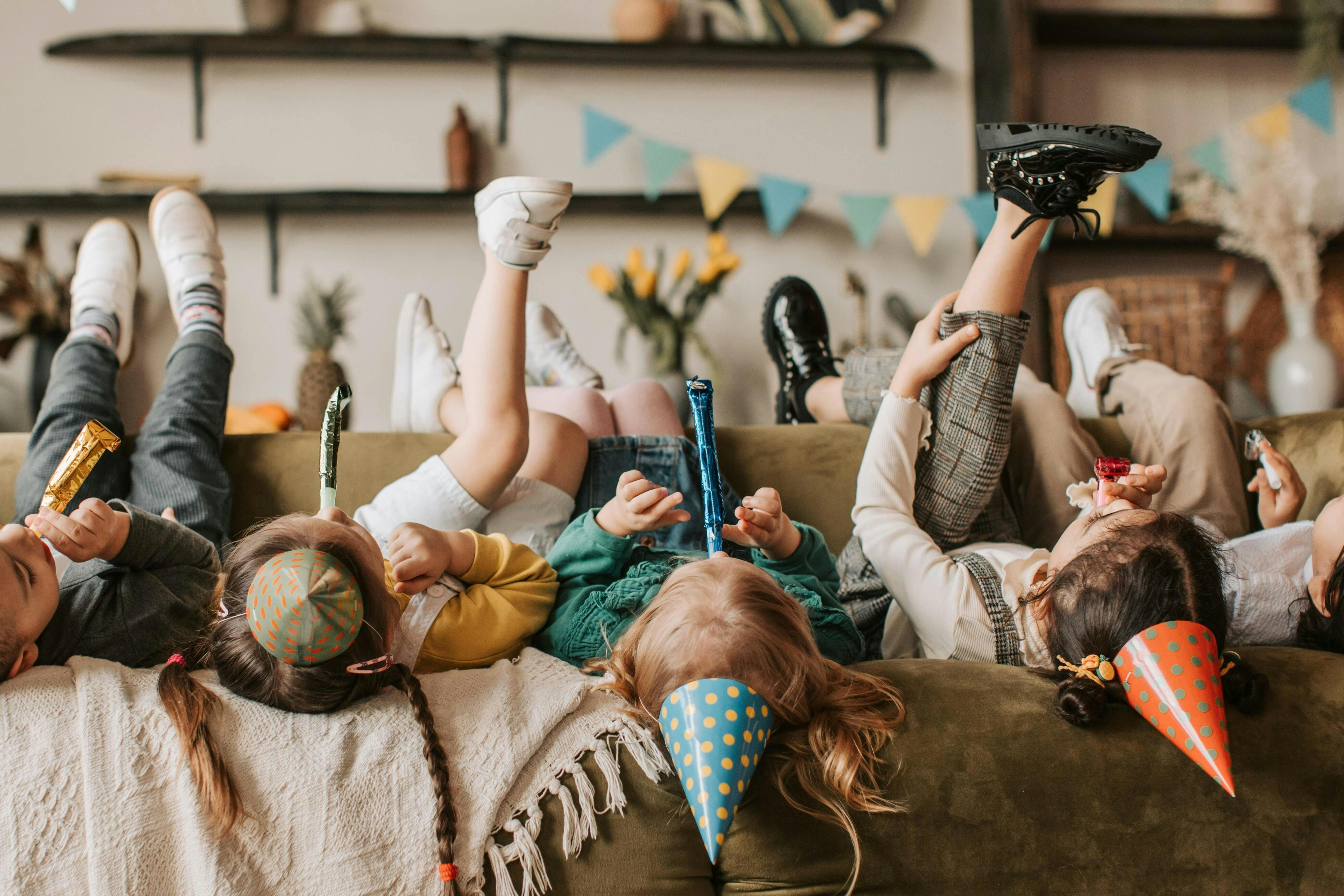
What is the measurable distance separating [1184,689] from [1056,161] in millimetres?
595

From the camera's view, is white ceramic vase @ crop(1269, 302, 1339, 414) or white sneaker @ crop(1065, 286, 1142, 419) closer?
white sneaker @ crop(1065, 286, 1142, 419)

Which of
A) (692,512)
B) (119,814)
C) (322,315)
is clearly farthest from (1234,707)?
(322,315)

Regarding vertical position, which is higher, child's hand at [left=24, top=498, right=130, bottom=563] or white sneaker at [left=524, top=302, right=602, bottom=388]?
white sneaker at [left=524, top=302, right=602, bottom=388]

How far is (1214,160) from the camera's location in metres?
2.71

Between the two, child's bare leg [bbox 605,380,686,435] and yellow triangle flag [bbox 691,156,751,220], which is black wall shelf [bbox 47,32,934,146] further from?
child's bare leg [bbox 605,380,686,435]

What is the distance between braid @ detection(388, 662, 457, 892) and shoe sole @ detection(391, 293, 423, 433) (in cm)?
81

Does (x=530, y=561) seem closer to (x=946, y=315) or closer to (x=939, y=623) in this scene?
(x=939, y=623)

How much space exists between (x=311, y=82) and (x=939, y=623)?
7.75 feet

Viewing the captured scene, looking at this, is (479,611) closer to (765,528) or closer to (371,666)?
(371,666)

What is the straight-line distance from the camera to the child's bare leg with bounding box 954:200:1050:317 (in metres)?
1.12

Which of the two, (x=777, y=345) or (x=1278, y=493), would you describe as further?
(x=777, y=345)

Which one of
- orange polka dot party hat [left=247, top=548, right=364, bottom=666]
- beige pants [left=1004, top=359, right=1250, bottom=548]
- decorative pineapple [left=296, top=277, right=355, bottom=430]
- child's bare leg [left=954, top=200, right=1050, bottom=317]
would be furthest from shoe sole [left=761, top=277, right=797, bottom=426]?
orange polka dot party hat [left=247, top=548, right=364, bottom=666]

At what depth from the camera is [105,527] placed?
908 mm

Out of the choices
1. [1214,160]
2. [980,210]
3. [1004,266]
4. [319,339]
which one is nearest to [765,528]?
[1004,266]
